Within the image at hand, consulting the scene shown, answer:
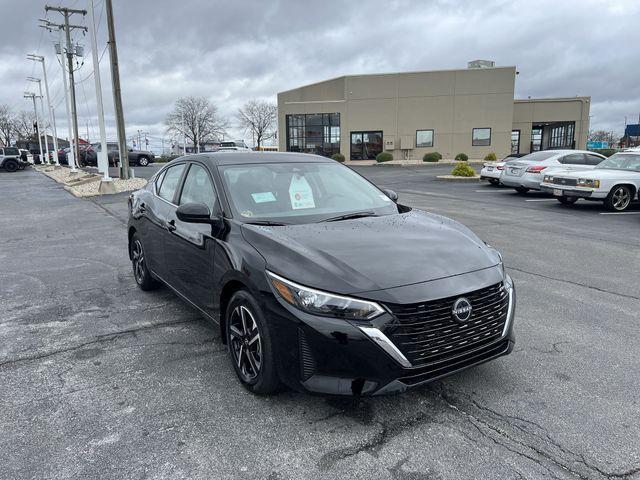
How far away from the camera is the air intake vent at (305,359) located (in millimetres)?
2791

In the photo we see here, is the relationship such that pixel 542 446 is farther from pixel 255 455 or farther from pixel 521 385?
pixel 255 455

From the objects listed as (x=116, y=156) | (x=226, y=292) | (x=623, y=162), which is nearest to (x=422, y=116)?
(x=116, y=156)

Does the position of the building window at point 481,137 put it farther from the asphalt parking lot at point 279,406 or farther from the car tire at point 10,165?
the car tire at point 10,165

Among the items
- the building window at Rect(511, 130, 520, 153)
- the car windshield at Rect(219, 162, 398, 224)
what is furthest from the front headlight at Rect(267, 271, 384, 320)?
the building window at Rect(511, 130, 520, 153)

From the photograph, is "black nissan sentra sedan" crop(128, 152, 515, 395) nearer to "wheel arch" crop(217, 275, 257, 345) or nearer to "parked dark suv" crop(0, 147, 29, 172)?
"wheel arch" crop(217, 275, 257, 345)

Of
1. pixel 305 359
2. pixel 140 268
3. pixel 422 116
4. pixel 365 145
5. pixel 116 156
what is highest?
pixel 422 116

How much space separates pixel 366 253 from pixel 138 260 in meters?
3.60

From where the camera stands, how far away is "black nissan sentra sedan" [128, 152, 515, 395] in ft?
8.95

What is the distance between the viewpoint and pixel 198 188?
4.32 metres

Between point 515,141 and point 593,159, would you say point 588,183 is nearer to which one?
point 593,159

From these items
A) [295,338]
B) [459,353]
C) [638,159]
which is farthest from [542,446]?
[638,159]

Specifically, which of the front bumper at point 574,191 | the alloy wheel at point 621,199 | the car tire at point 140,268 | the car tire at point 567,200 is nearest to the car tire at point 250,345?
the car tire at point 140,268

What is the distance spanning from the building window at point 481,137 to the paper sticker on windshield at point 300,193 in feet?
126

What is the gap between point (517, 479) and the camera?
2428 mm
